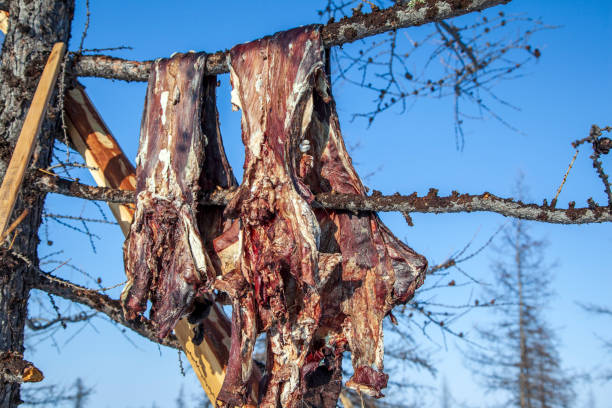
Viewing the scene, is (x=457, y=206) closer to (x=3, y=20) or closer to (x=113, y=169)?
(x=113, y=169)

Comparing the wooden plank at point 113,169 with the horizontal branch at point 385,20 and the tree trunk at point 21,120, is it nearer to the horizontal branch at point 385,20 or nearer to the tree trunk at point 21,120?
the tree trunk at point 21,120

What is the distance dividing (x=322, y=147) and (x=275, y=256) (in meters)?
0.74

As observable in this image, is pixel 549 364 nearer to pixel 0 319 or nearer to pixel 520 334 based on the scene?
pixel 520 334

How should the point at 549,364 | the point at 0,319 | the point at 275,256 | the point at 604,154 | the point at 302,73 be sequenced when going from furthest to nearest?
the point at 549,364, the point at 0,319, the point at 302,73, the point at 275,256, the point at 604,154

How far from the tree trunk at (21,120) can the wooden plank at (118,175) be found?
7.9 inches

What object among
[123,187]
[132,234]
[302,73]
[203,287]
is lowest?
[203,287]

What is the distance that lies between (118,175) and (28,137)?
709 mm

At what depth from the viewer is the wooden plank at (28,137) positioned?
9.68 ft

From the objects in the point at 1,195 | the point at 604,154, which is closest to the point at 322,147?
the point at 604,154

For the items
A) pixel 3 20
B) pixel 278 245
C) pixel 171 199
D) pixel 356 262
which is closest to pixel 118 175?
pixel 171 199

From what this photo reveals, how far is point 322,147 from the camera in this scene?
9.36 ft

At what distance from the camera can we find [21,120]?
3391 mm

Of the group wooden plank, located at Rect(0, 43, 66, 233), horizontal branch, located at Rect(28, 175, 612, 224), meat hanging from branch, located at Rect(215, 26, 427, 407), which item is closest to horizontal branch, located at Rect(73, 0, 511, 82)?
meat hanging from branch, located at Rect(215, 26, 427, 407)

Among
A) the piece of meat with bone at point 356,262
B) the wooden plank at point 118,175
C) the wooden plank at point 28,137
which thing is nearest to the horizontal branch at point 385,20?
the piece of meat with bone at point 356,262
